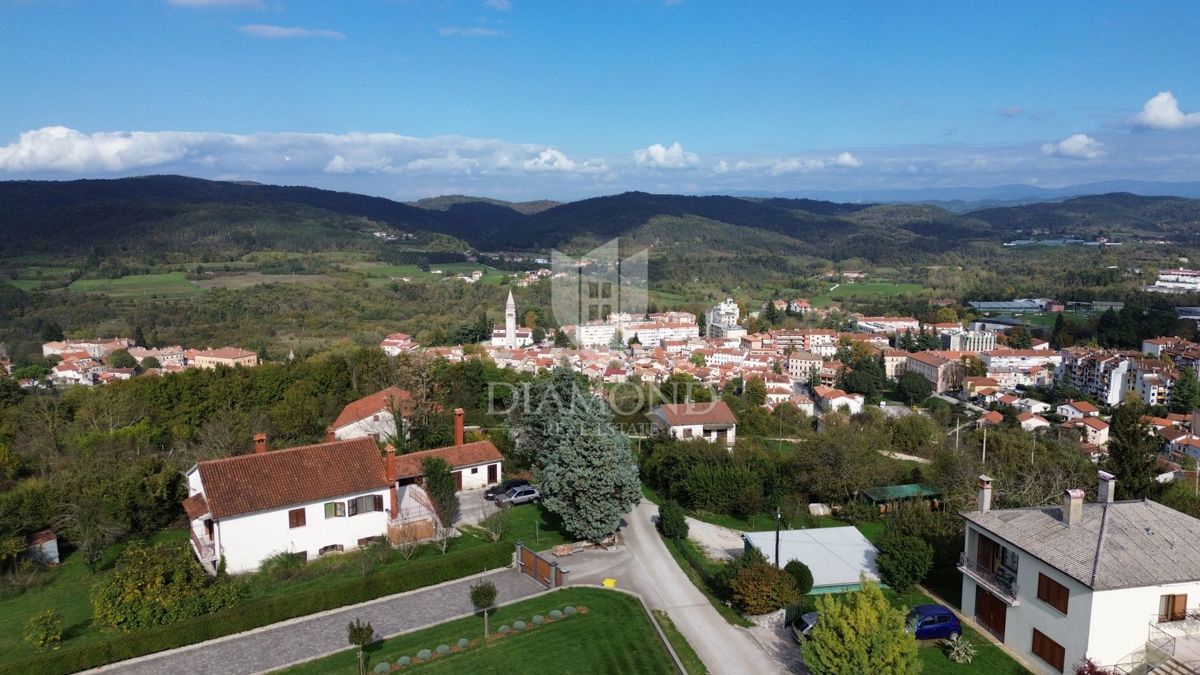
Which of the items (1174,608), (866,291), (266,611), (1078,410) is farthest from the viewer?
(866,291)

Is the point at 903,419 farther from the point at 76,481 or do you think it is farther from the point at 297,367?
the point at 76,481

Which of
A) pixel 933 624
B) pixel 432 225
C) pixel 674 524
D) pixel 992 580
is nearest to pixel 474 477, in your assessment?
pixel 674 524

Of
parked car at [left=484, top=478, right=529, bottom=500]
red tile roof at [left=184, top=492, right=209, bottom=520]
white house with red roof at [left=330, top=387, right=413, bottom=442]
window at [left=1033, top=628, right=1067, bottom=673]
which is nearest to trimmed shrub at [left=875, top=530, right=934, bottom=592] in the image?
window at [left=1033, top=628, right=1067, bottom=673]

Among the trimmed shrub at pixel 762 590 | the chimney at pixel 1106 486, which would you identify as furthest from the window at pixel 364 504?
the chimney at pixel 1106 486

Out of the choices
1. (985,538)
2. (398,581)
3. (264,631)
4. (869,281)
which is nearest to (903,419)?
(985,538)

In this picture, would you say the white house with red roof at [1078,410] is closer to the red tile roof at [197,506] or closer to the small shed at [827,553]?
the small shed at [827,553]

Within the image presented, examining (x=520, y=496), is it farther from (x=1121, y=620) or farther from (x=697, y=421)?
(x=1121, y=620)

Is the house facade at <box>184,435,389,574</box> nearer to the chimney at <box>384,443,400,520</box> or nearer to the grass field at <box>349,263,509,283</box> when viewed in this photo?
the chimney at <box>384,443,400,520</box>
